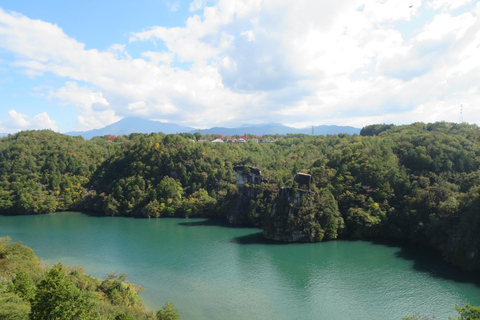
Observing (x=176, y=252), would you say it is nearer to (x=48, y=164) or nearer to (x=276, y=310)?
(x=276, y=310)

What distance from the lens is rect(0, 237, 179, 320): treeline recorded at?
11.6 metres

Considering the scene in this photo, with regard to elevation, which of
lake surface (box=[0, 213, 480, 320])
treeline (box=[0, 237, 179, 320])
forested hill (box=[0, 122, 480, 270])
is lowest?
lake surface (box=[0, 213, 480, 320])

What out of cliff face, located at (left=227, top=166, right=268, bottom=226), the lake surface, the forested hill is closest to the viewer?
the lake surface

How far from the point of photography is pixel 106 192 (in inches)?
2228

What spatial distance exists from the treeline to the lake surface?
3179mm

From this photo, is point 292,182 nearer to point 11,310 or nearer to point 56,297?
point 56,297

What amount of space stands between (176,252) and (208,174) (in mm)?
24435

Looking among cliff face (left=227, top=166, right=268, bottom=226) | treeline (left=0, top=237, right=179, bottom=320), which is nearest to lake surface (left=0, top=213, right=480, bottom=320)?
cliff face (left=227, top=166, right=268, bottom=226)

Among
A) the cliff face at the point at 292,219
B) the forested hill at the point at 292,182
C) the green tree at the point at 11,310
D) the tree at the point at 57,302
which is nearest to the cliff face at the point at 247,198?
the forested hill at the point at 292,182

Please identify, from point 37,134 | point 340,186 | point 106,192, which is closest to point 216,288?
point 340,186

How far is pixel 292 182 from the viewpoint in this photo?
38156 mm

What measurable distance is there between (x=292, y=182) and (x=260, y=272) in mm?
13807

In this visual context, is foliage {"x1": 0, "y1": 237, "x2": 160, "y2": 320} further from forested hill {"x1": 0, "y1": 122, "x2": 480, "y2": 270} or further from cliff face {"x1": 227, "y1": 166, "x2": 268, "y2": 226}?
cliff face {"x1": 227, "y1": 166, "x2": 268, "y2": 226}

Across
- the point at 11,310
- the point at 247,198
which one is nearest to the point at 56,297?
the point at 11,310
